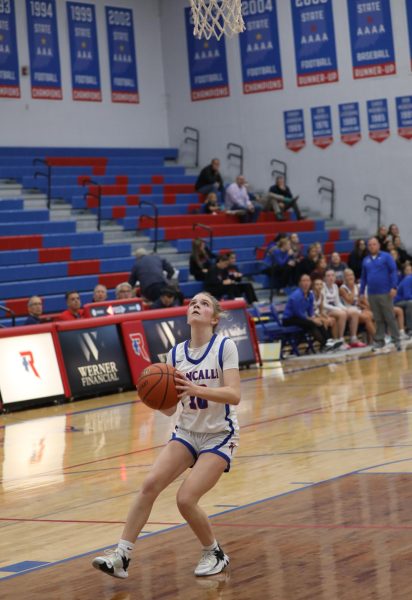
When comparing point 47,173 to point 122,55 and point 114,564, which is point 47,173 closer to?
point 122,55

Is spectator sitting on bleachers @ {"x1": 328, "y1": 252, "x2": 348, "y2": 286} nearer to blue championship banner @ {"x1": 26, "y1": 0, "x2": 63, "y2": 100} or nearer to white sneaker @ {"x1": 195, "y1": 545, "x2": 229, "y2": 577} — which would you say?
blue championship banner @ {"x1": 26, "y1": 0, "x2": 63, "y2": 100}

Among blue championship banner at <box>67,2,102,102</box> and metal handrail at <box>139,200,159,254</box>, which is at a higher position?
blue championship banner at <box>67,2,102,102</box>

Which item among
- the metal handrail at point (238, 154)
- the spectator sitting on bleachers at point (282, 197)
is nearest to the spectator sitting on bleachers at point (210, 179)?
the spectator sitting on bleachers at point (282, 197)

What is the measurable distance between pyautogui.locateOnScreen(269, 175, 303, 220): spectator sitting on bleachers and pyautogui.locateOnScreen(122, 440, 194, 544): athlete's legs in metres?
19.9

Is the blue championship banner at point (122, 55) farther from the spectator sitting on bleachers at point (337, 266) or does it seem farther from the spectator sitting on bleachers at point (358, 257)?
→ the spectator sitting on bleachers at point (337, 266)

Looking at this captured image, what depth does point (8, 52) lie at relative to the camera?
80.2 feet

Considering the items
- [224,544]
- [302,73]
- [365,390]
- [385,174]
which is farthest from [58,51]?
[224,544]

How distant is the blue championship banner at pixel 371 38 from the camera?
83.2 ft

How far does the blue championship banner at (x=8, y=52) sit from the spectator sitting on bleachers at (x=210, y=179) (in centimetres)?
471

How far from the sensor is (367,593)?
16.8ft

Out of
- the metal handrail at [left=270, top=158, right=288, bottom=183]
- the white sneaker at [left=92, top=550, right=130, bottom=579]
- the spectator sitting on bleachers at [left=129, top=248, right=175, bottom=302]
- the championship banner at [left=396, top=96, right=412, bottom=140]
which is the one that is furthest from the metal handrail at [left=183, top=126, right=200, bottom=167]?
the white sneaker at [left=92, top=550, right=130, bottom=579]

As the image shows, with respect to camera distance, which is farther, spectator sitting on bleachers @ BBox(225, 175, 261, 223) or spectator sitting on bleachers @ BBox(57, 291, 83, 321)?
spectator sitting on bleachers @ BBox(225, 175, 261, 223)

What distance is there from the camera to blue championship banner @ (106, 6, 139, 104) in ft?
88.4

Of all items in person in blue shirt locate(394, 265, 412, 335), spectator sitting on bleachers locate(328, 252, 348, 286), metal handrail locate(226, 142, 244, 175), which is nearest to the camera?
person in blue shirt locate(394, 265, 412, 335)
